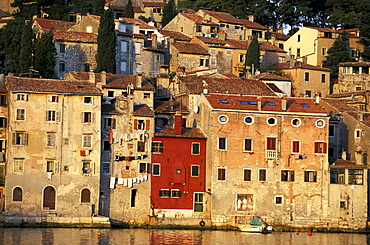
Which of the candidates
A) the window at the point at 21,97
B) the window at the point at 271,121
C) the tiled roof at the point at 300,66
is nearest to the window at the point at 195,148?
the window at the point at 271,121

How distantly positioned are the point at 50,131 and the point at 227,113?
12.8 metres

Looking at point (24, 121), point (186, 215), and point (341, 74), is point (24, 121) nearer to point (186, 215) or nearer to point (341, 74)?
point (186, 215)

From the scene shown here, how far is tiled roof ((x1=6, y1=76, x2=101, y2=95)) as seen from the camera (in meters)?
66.1

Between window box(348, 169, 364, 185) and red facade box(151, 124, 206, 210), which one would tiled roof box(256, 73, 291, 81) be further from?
window box(348, 169, 364, 185)

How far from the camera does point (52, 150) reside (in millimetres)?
66062

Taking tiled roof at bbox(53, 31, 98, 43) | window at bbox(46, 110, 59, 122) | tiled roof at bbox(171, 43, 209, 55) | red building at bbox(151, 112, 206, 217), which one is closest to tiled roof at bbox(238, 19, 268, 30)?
tiled roof at bbox(171, 43, 209, 55)

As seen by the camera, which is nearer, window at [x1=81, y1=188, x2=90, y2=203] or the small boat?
window at [x1=81, y1=188, x2=90, y2=203]

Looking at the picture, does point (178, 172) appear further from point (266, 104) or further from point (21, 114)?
point (21, 114)

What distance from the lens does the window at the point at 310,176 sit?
6906 cm

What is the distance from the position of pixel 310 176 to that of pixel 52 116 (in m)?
19.3

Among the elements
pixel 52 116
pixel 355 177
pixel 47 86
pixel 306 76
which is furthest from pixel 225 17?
pixel 52 116

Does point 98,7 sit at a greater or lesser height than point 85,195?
greater

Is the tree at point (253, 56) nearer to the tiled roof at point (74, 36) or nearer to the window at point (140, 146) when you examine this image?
the tiled roof at point (74, 36)

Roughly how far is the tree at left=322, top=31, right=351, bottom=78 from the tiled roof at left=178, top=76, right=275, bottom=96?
2153cm
